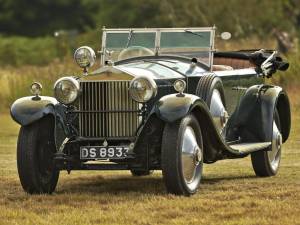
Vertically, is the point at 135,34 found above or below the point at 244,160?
above

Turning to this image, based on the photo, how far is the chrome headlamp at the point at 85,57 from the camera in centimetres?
1179

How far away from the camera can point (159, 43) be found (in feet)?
42.1

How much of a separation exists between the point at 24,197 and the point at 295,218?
2831 millimetres

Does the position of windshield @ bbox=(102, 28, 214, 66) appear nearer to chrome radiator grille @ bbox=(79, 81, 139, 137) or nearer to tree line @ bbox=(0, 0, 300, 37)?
chrome radiator grille @ bbox=(79, 81, 139, 137)

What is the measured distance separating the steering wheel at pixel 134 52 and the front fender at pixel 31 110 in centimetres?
170

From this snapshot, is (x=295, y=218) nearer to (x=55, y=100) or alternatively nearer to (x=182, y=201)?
(x=182, y=201)

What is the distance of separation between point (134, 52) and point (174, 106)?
2.27 meters

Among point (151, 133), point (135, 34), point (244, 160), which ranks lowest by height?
point (244, 160)

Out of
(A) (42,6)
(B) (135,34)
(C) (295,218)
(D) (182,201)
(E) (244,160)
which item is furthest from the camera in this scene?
(A) (42,6)

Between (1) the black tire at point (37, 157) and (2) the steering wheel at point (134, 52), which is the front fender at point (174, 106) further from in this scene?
(2) the steering wheel at point (134, 52)

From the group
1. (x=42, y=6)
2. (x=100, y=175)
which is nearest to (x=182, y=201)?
(x=100, y=175)

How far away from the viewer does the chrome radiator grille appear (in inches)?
436

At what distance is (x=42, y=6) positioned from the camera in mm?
69812

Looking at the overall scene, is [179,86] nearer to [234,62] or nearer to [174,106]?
[174,106]
